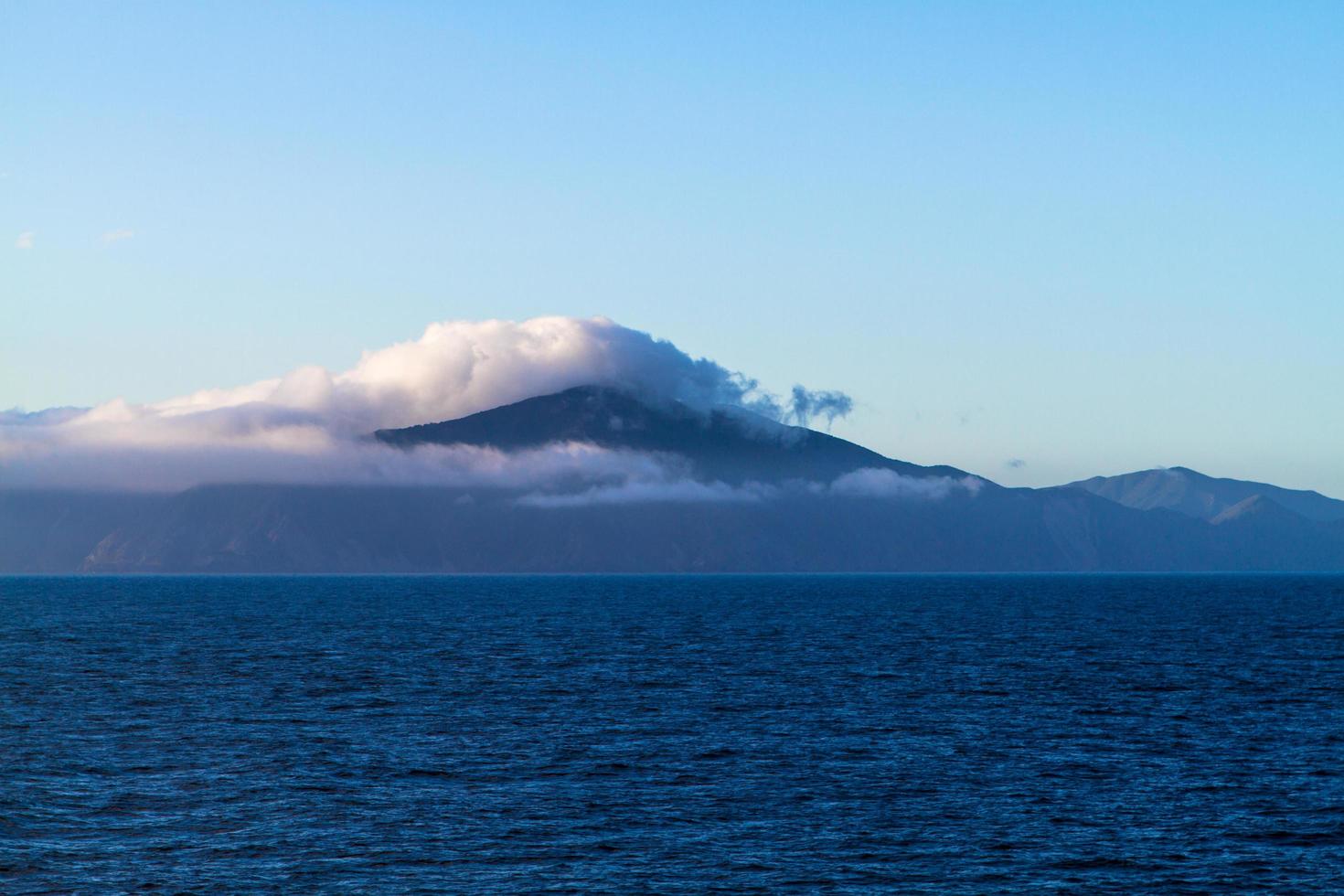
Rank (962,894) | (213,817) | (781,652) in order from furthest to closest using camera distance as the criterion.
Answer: (781,652), (213,817), (962,894)

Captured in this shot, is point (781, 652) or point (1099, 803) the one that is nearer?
point (1099, 803)

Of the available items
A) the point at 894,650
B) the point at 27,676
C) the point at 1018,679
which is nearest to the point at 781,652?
the point at 894,650

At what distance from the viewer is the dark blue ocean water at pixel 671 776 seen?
46062mm

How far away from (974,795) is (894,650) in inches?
2980

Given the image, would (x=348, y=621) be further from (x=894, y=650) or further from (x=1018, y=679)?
(x=1018, y=679)

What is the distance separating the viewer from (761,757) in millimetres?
66125

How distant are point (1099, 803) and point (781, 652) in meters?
75.0

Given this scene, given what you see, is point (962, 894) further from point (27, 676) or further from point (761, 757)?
point (27, 676)

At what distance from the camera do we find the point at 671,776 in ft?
201

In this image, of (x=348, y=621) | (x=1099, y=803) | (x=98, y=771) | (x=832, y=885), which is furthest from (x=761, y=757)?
(x=348, y=621)

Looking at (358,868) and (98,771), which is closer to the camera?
(358,868)

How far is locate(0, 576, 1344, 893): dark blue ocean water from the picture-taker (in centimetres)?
4606

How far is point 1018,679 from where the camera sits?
337ft

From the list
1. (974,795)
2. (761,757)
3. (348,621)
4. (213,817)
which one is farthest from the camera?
(348,621)
